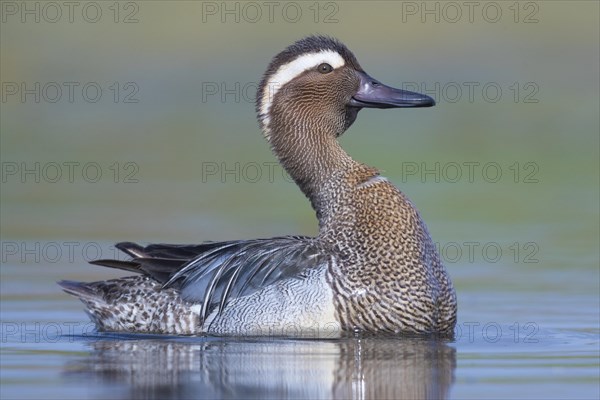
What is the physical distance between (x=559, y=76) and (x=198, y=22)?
7.95m

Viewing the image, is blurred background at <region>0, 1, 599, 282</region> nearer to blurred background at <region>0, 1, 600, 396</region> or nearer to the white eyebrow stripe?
blurred background at <region>0, 1, 600, 396</region>

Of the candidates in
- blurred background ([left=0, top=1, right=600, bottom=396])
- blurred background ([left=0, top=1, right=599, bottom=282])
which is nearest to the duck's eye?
blurred background ([left=0, top=1, right=600, bottom=396])

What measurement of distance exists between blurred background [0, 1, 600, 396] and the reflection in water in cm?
191

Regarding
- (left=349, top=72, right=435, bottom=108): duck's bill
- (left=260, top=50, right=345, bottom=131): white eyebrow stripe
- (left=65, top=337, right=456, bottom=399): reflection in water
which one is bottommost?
(left=65, top=337, right=456, bottom=399): reflection in water

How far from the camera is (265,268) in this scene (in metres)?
11.4

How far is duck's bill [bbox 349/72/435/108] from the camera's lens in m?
11.9

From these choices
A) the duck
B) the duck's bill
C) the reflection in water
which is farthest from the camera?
the duck's bill

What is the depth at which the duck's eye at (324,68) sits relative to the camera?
11945 mm

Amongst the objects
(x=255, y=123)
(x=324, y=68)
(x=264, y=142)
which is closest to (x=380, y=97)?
(x=324, y=68)

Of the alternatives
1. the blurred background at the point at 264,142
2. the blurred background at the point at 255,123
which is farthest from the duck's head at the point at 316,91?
the blurred background at the point at 255,123

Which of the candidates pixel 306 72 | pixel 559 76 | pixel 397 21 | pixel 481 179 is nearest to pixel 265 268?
pixel 306 72

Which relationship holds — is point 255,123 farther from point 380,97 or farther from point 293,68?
point 293,68

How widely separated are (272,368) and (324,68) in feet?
9.99

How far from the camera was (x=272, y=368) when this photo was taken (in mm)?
9750
